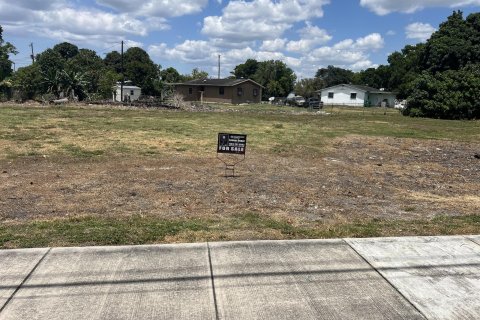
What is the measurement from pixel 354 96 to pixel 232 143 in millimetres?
59428

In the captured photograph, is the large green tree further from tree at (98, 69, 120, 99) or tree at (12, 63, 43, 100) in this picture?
tree at (12, 63, 43, 100)

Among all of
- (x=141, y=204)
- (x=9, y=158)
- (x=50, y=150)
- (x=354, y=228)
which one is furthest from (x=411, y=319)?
(x=50, y=150)

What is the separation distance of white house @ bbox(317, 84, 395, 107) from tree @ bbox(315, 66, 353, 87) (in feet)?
114

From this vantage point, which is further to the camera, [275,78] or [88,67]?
[275,78]

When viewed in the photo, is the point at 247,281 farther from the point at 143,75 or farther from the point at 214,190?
the point at 143,75

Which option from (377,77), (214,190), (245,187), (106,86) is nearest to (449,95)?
(245,187)

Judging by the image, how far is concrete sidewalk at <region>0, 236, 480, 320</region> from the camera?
374 centimetres

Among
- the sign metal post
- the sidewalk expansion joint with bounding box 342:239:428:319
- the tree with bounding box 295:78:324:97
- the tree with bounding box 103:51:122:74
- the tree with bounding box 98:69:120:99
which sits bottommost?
the sidewalk expansion joint with bounding box 342:239:428:319

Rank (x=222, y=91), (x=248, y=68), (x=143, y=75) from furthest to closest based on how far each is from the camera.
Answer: (x=248, y=68), (x=143, y=75), (x=222, y=91)

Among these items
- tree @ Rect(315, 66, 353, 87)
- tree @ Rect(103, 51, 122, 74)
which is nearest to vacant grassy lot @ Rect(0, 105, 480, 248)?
tree @ Rect(103, 51, 122, 74)

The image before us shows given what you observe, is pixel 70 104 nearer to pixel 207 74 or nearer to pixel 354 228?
pixel 354 228

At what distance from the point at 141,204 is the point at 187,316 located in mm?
3885

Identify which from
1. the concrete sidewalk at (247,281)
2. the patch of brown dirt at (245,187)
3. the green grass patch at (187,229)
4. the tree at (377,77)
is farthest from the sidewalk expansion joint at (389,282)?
the tree at (377,77)

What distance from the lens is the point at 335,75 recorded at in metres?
112
